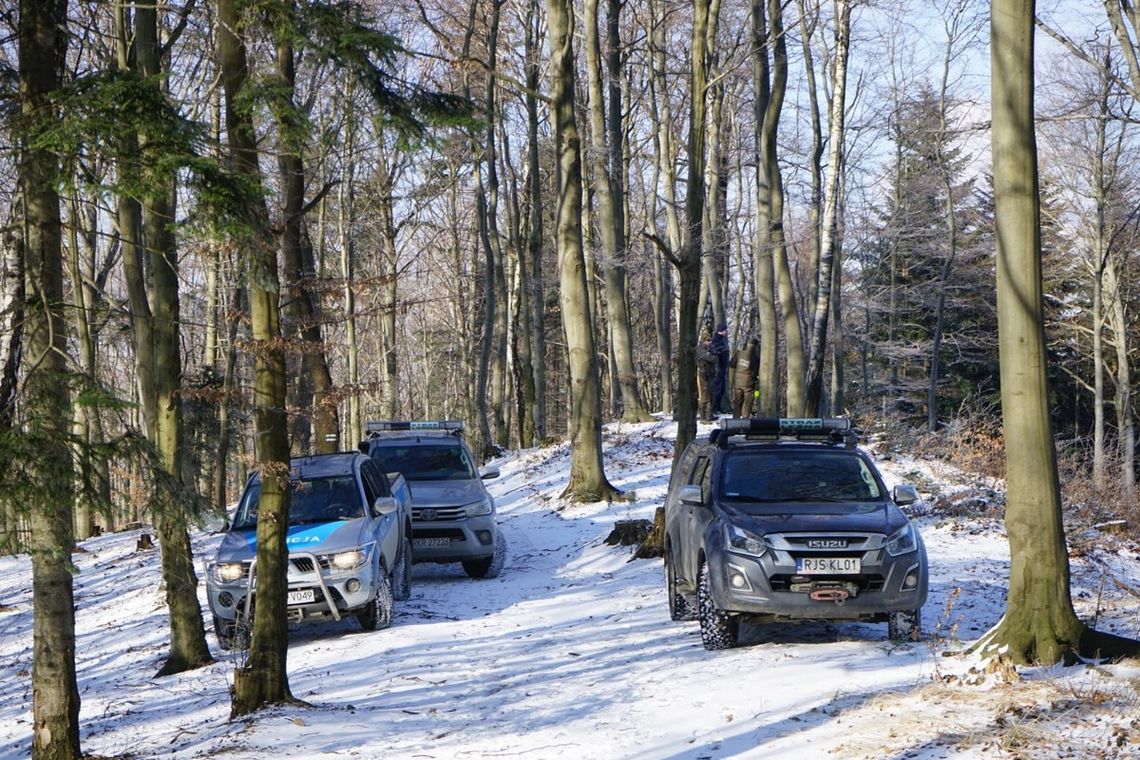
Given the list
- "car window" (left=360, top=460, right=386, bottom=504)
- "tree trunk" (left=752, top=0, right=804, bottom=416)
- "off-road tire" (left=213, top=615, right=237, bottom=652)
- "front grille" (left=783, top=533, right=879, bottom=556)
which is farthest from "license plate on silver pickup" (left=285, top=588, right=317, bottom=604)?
"tree trunk" (left=752, top=0, right=804, bottom=416)

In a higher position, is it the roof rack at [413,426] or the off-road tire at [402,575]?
the roof rack at [413,426]

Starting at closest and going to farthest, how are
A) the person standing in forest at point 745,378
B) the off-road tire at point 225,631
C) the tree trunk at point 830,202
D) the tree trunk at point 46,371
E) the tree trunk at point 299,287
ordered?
the tree trunk at point 46,371
the tree trunk at point 299,287
the off-road tire at point 225,631
the tree trunk at point 830,202
the person standing in forest at point 745,378

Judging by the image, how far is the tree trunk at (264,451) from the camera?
8953 millimetres

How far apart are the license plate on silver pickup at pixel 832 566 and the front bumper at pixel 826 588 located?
3 centimetres

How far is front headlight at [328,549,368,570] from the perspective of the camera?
39.7 feet

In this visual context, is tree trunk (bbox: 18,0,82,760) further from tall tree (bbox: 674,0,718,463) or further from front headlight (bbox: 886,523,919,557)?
tall tree (bbox: 674,0,718,463)

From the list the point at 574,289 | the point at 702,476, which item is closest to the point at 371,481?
the point at 702,476

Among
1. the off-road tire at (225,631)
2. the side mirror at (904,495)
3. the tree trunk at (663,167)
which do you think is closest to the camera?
the side mirror at (904,495)

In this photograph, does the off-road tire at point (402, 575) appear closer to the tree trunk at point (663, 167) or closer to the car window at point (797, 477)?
the car window at point (797, 477)

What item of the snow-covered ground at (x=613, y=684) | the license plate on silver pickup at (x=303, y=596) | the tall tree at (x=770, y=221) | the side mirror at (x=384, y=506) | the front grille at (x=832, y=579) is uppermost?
the tall tree at (x=770, y=221)

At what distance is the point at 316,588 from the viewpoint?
39.3 ft

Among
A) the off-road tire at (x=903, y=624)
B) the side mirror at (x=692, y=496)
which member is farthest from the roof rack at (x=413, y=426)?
the off-road tire at (x=903, y=624)

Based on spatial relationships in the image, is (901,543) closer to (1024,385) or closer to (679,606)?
(1024,385)

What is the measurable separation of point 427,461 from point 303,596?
534 centimetres
